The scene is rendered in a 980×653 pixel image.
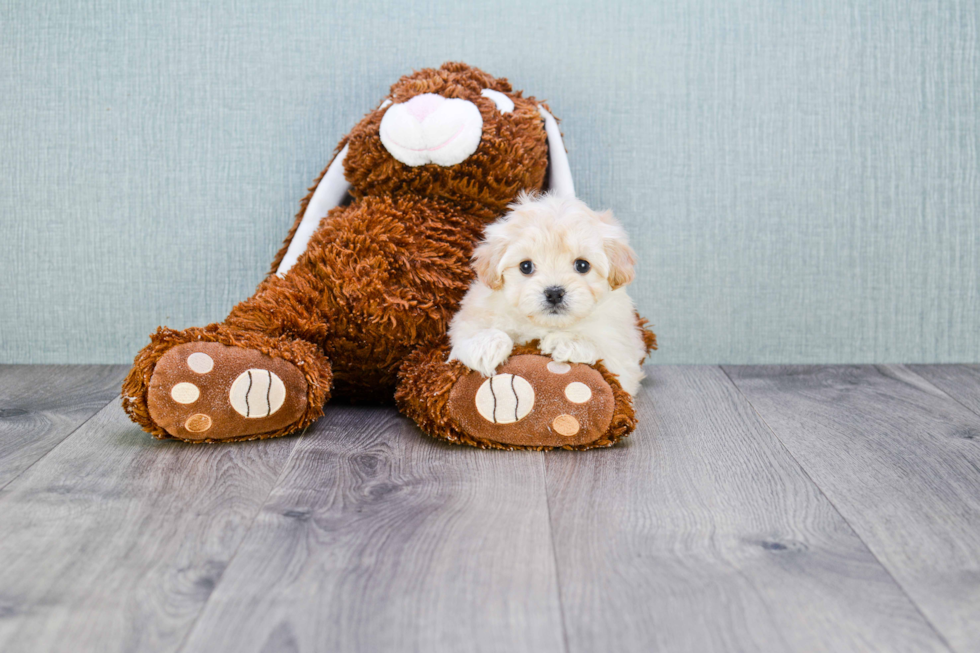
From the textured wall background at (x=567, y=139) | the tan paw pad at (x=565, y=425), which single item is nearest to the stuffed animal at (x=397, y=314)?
the tan paw pad at (x=565, y=425)

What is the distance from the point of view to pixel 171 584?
2.50 feet

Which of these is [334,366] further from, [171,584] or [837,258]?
[837,258]

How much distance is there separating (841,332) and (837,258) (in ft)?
0.54

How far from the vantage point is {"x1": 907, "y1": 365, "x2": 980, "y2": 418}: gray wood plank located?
1492 mm

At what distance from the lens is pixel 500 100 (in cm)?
144

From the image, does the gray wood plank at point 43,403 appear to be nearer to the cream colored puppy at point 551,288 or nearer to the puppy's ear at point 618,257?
the cream colored puppy at point 551,288

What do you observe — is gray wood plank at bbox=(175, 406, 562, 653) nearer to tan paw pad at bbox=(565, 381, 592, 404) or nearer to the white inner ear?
tan paw pad at bbox=(565, 381, 592, 404)

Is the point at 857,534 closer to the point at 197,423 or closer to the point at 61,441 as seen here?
the point at 197,423

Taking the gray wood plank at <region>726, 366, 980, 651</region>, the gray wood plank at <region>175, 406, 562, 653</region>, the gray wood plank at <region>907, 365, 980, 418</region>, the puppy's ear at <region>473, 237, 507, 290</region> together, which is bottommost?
the gray wood plank at <region>907, 365, 980, 418</region>

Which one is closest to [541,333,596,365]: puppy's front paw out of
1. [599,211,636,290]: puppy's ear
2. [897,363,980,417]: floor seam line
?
[599,211,636,290]: puppy's ear

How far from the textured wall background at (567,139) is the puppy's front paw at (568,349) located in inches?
23.0

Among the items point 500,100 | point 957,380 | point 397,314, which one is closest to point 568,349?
point 397,314

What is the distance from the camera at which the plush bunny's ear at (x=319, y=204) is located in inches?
58.1

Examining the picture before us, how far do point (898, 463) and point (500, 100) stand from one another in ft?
2.85
